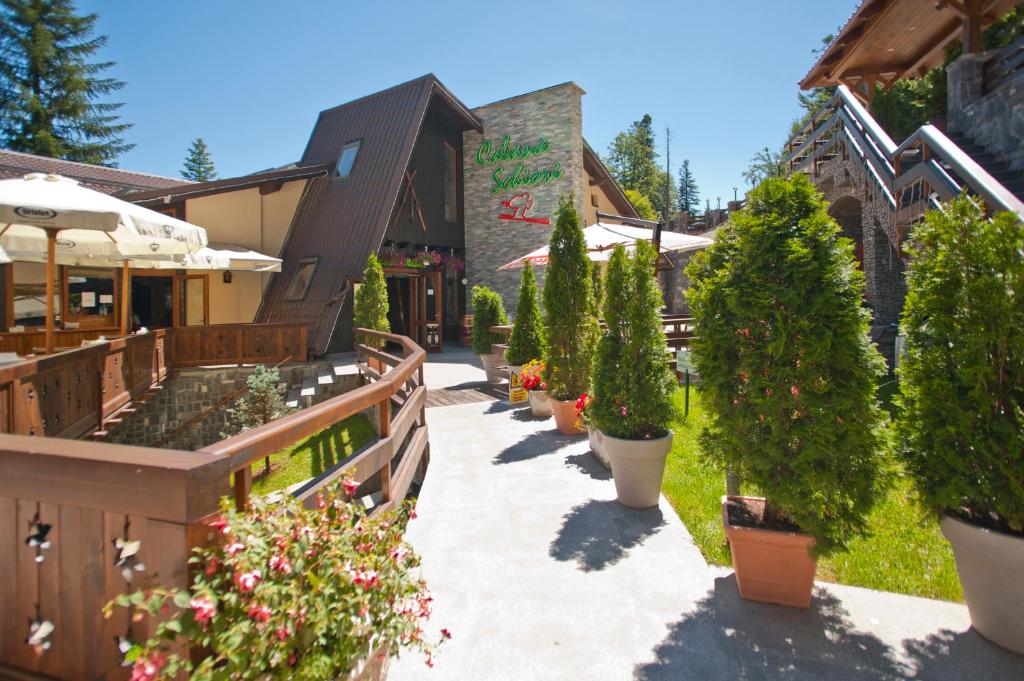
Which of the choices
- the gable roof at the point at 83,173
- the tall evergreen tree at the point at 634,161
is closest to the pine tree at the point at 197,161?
the gable roof at the point at 83,173

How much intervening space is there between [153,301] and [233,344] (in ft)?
19.6

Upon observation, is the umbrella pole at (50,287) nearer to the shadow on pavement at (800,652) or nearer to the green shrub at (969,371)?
the shadow on pavement at (800,652)

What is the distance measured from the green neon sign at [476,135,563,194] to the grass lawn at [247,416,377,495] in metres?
10.6

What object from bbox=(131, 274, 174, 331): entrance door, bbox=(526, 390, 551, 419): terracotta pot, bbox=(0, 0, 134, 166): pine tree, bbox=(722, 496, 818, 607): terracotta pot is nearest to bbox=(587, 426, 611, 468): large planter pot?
bbox=(526, 390, 551, 419): terracotta pot

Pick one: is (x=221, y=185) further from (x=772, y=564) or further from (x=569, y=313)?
(x=772, y=564)

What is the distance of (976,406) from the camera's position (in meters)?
2.51

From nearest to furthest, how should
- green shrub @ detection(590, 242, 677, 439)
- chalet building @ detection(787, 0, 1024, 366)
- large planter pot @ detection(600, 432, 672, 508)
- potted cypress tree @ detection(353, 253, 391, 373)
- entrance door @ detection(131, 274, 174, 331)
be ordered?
large planter pot @ detection(600, 432, 672, 508)
green shrub @ detection(590, 242, 677, 439)
chalet building @ detection(787, 0, 1024, 366)
potted cypress tree @ detection(353, 253, 391, 373)
entrance door @ detection(131, 274, 174, 331)

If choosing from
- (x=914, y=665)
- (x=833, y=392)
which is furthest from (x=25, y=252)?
(x=914, y=665)

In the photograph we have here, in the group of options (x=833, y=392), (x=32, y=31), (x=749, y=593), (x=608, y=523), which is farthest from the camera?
(x=32, y=31)

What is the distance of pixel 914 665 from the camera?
8.05 feet

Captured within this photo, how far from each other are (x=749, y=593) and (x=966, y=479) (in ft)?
4.07

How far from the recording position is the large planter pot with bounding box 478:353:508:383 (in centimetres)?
1134

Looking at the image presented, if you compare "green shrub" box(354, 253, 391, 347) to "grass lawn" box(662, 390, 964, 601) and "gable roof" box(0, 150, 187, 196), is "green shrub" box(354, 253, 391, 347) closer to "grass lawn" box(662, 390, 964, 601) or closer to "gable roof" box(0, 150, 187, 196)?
"gable roof" box(0, 150, 187, 196)

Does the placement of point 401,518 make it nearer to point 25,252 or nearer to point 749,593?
point 749,593
